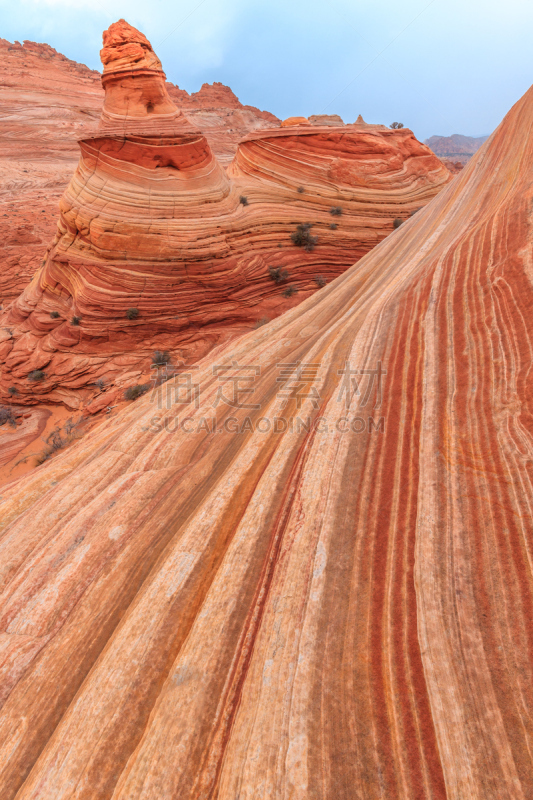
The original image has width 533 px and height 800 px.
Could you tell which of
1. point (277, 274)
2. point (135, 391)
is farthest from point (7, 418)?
point (277, 274)

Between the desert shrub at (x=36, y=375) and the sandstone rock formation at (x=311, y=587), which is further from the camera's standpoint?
the desert shrub at (x=36, y=375)

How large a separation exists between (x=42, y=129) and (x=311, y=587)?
1652 inches

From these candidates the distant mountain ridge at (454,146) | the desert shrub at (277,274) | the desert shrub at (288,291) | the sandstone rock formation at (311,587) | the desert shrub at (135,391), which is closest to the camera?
the sandstone rock formation at (311,587)

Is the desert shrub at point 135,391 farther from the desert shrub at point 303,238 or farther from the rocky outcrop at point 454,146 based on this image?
the rocky outcrop at point 454,146

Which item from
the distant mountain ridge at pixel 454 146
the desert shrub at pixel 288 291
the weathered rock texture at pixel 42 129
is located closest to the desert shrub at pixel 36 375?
the weathered rock texture at pixel 42 129

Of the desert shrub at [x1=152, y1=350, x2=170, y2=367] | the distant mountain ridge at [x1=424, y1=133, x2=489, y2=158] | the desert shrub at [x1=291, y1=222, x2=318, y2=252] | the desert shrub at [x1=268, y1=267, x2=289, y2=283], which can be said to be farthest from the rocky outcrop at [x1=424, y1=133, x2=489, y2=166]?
the desert shrub at [x1=152, y1=350, x2=170, y2=367]

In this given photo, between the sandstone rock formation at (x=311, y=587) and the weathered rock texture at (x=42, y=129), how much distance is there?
12120 millimetres

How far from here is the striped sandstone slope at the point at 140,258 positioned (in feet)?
37.5

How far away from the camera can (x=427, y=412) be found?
3.85 meters

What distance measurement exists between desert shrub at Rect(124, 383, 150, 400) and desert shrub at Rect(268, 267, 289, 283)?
5938 mm

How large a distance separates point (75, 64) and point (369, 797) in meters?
74.7

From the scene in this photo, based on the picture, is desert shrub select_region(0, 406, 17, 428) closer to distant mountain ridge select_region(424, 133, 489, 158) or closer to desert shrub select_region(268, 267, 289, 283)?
desert shrub select_region(268, 267, 289, 283)

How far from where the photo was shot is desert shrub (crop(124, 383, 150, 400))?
10.0 m

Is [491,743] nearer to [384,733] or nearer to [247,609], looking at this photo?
[384,733]
